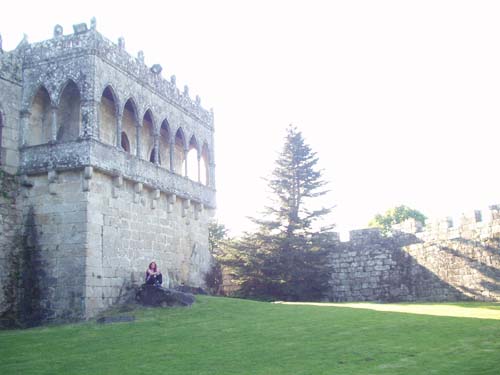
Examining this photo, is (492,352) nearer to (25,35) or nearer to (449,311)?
(449,311)

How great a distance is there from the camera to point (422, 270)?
23344 mm

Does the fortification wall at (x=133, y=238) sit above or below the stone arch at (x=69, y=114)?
below

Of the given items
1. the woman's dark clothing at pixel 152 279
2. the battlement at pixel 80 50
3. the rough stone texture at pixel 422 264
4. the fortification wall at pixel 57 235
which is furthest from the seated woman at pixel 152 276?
the rough stone texture at pixel 422 264

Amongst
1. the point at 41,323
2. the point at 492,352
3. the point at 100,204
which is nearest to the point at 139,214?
the point at 100,204

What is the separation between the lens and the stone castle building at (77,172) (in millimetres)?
18172

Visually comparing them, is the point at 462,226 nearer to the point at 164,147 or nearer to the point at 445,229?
the point at 445,229

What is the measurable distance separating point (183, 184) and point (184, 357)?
529 inches

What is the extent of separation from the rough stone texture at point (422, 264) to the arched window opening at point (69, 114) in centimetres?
1192

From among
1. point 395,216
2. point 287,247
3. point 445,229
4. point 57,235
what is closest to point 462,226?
point 445,229

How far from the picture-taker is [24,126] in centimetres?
1942

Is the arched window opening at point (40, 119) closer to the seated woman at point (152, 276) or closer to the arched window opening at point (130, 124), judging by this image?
the arched window opening at point (130, 124)

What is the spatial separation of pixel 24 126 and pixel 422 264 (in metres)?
14.8

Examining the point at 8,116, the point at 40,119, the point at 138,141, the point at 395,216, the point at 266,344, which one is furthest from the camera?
the point at 395,216

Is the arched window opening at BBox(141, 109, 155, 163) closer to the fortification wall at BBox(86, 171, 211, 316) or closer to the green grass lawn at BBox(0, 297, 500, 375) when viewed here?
the fortification wall at BBox(86, 171, 211, 316)
